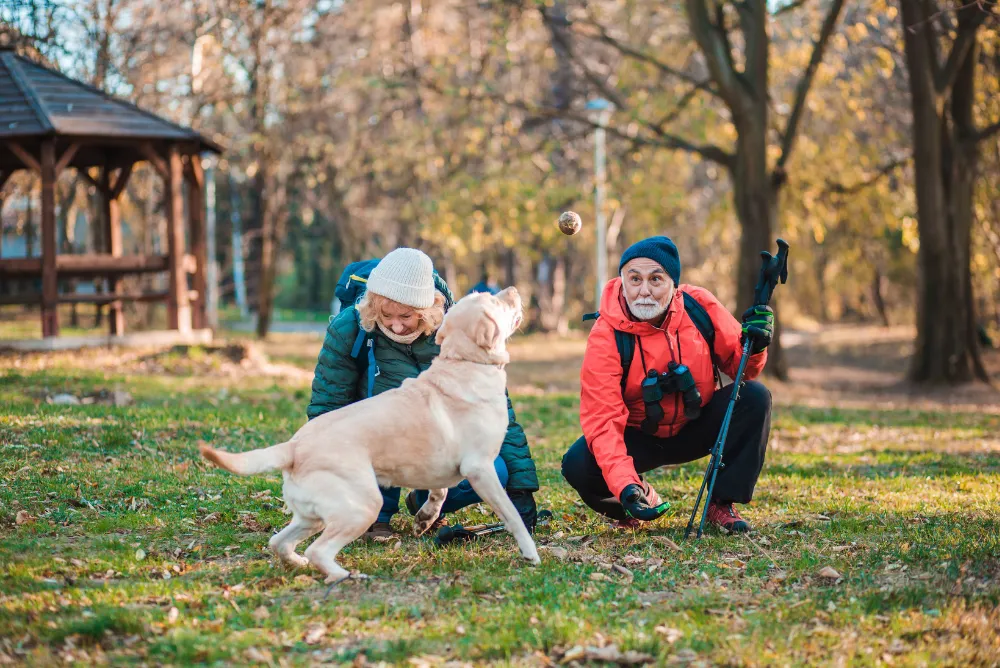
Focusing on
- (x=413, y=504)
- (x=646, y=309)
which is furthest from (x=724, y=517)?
(x=413, y=504)

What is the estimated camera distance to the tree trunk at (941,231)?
1636cm

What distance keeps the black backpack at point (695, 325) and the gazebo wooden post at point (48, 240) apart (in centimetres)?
1168

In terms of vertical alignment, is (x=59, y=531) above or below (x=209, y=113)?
below

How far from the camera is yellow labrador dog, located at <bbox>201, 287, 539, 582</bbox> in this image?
15.1 ft

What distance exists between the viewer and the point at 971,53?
55.1 feet

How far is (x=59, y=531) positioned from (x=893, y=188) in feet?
73.6

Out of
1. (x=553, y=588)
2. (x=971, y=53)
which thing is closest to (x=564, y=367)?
(x=971, y=53)

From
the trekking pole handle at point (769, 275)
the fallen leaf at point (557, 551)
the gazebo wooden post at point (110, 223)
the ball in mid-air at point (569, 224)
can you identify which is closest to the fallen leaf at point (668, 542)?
the fallen leaf at point (557, 551)

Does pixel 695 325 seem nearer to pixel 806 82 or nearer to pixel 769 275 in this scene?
pixel 769 275

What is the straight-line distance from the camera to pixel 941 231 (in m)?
16.5

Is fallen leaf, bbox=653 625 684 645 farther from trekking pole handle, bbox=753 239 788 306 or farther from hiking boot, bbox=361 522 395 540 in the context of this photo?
trekking pole handle, bbox=753 239 788 306

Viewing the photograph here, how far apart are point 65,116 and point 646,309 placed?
12373 millimetres

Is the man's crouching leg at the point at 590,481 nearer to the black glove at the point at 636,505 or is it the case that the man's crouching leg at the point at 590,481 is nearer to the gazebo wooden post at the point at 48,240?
the black glove at the point at 636,505

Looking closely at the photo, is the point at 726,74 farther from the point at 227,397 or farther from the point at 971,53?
the point at 227,397
